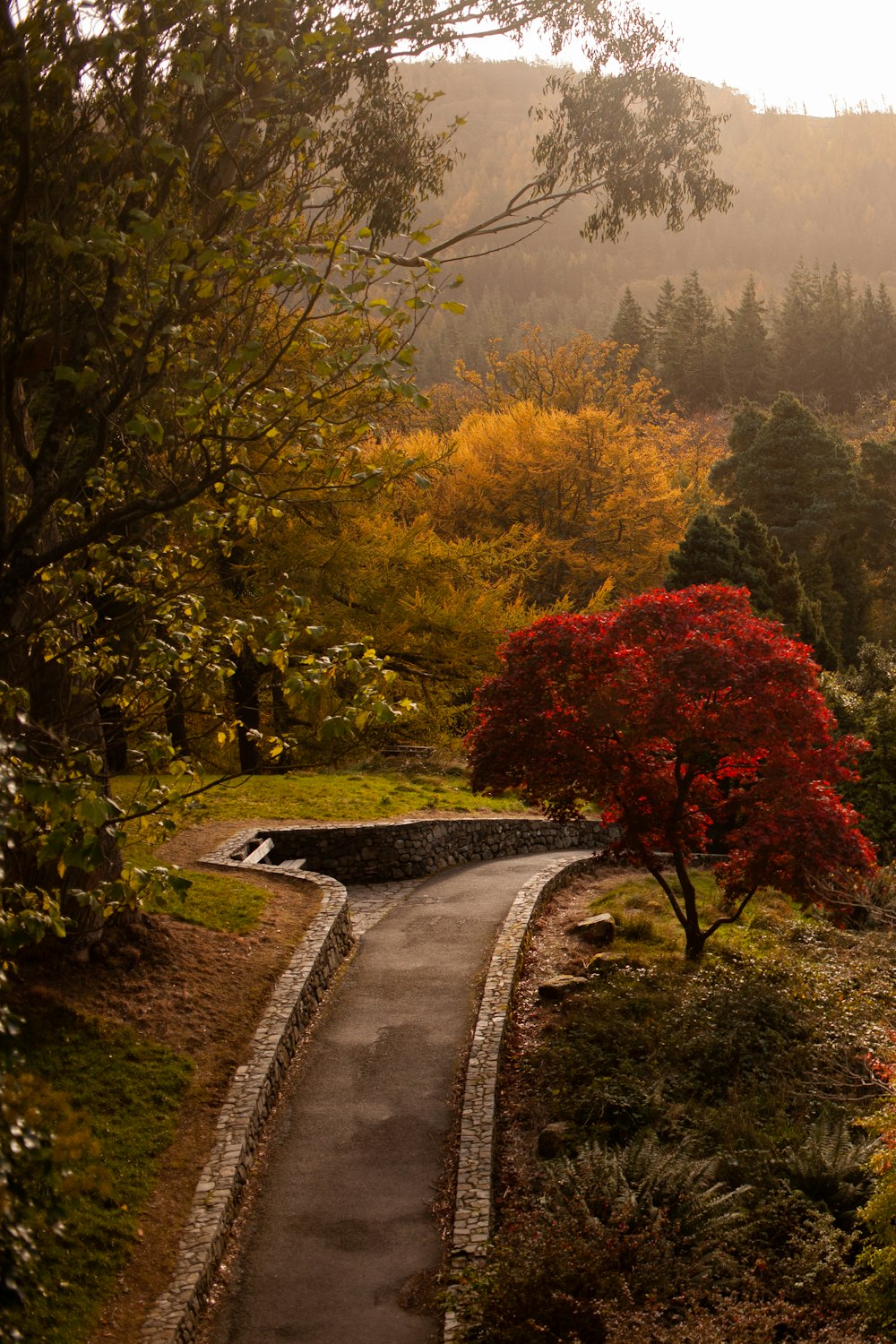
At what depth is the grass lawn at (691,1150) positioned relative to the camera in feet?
20.1

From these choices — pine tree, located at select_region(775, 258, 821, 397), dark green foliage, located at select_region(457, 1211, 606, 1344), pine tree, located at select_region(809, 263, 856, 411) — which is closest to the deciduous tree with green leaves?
dark green foliage, located at select_region(457, 1211, 606, 1344)

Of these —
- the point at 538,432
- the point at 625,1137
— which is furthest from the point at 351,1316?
the point at 538,432

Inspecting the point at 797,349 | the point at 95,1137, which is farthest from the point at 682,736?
the point at 797,349

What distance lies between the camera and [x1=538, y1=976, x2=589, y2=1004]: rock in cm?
1107

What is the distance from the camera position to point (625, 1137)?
8.31 metres

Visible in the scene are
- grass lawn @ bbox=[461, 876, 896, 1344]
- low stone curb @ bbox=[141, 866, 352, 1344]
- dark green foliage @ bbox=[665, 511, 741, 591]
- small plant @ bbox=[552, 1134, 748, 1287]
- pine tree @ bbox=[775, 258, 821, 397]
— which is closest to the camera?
grass lawn @ bbox=[461, 876, 896, 1344]

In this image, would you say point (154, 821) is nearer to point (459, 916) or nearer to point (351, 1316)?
point (351, 1316)

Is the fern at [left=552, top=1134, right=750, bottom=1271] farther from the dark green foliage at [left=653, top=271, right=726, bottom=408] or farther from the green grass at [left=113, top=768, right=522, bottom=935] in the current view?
the dark green foliage at [left=653, top=271, right=726, bottom=408]

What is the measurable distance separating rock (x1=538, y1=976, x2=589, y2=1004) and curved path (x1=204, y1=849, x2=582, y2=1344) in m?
0.75

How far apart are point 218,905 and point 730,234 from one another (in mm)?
128233

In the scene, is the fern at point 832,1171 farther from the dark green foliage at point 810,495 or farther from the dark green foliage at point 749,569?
the dark green foliage at point 810,495

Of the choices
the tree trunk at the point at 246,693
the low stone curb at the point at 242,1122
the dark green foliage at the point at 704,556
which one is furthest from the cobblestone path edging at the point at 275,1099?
the dark green foliage at the point at 704,556

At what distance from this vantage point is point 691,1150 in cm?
798

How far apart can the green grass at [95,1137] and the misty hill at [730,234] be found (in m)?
94.7
